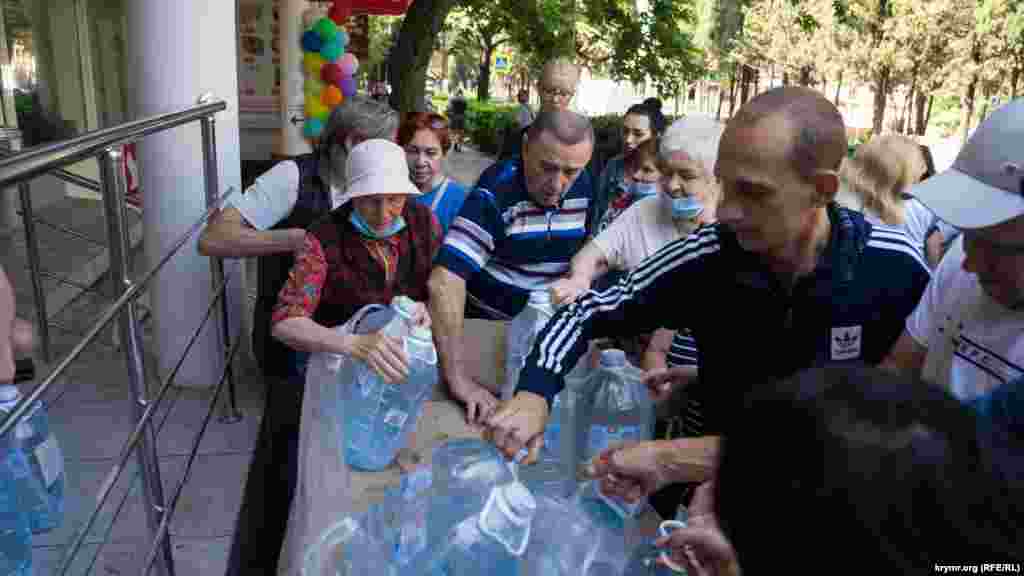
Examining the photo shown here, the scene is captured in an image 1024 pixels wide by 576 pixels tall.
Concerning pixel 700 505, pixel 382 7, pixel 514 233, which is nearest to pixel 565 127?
pixel 514 233

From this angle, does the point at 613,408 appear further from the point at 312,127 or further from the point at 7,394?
the point at 312,127

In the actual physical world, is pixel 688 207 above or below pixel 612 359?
above

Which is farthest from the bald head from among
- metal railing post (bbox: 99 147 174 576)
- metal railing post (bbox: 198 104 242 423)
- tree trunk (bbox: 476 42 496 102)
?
tree trunk (bbox: 476 42 496 102)

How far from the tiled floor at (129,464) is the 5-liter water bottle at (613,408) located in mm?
1087

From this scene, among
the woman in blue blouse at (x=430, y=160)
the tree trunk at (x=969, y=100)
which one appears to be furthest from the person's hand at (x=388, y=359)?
the tree trunk at (x=969, y=100)

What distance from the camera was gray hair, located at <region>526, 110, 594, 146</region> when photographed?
7.79 ft

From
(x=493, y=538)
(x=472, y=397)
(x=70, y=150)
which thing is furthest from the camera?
(x=472, y=397)

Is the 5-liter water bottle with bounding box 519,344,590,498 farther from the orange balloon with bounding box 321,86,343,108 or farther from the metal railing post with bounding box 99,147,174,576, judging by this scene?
the orange balloon with bounding box 321,86,343,108

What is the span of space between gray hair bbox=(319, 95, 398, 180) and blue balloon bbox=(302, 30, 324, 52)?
586cm

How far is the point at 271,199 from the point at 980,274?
7.96 feet

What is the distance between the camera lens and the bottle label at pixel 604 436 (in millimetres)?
1762

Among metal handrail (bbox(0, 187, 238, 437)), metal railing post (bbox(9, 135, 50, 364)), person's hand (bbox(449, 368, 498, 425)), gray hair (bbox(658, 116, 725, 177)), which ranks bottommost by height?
metal railing post (bbox(9, 135, 50, 364))

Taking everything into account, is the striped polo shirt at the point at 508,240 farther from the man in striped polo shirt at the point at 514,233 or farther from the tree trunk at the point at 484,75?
the tree trunk at the point at 484,75

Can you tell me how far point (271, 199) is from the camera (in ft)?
10.2
